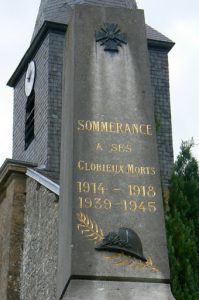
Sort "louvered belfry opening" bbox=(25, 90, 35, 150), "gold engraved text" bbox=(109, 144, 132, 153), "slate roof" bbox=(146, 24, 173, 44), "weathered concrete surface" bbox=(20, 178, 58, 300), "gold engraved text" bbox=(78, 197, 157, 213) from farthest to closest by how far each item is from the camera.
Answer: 1. "slate roof" bbox=(146, 24, 173, 44)
2. "louvered belfry opening" bbox=(25, 90, 35, 150)
3. "weathered concrete surface" bbox=(20, 178, 58, 300)
4. "gold engraved text" bbox=(109, 144, 132, 153)
5. "gold engraved text" bbox=(78, 197, 157, 213)

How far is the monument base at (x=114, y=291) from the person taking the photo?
25.0 feet

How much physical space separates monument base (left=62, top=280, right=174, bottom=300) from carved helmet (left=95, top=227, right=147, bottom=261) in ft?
0.90

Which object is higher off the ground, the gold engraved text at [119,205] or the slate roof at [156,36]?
the slate roof at [156,36]

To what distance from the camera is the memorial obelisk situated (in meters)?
7.79

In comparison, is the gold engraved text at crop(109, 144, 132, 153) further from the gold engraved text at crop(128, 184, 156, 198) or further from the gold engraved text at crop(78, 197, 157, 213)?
the gold engraved text at crop(78, 197, 157, 213)

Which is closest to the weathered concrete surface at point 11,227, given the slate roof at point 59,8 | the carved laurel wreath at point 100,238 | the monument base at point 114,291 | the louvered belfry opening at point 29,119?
the louvered belfry opening at point 29,119

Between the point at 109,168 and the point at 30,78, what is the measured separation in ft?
53.2

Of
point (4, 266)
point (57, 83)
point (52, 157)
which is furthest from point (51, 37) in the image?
point (4, 266)

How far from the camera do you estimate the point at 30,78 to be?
2419cm

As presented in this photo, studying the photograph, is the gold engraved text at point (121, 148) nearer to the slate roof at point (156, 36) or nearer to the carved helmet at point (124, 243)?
the carved helmet at point (124, 243)

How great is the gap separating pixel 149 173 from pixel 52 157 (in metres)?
13.1

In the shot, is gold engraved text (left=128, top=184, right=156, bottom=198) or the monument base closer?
the monument base

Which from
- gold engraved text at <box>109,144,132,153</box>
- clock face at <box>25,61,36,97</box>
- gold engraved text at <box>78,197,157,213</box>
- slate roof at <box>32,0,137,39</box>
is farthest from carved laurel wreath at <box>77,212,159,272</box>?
clock face at <box>25,61,36,97</box>

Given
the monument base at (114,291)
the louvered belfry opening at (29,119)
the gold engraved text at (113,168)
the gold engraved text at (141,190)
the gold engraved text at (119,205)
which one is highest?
the louvered belfry opening at (29,119)
